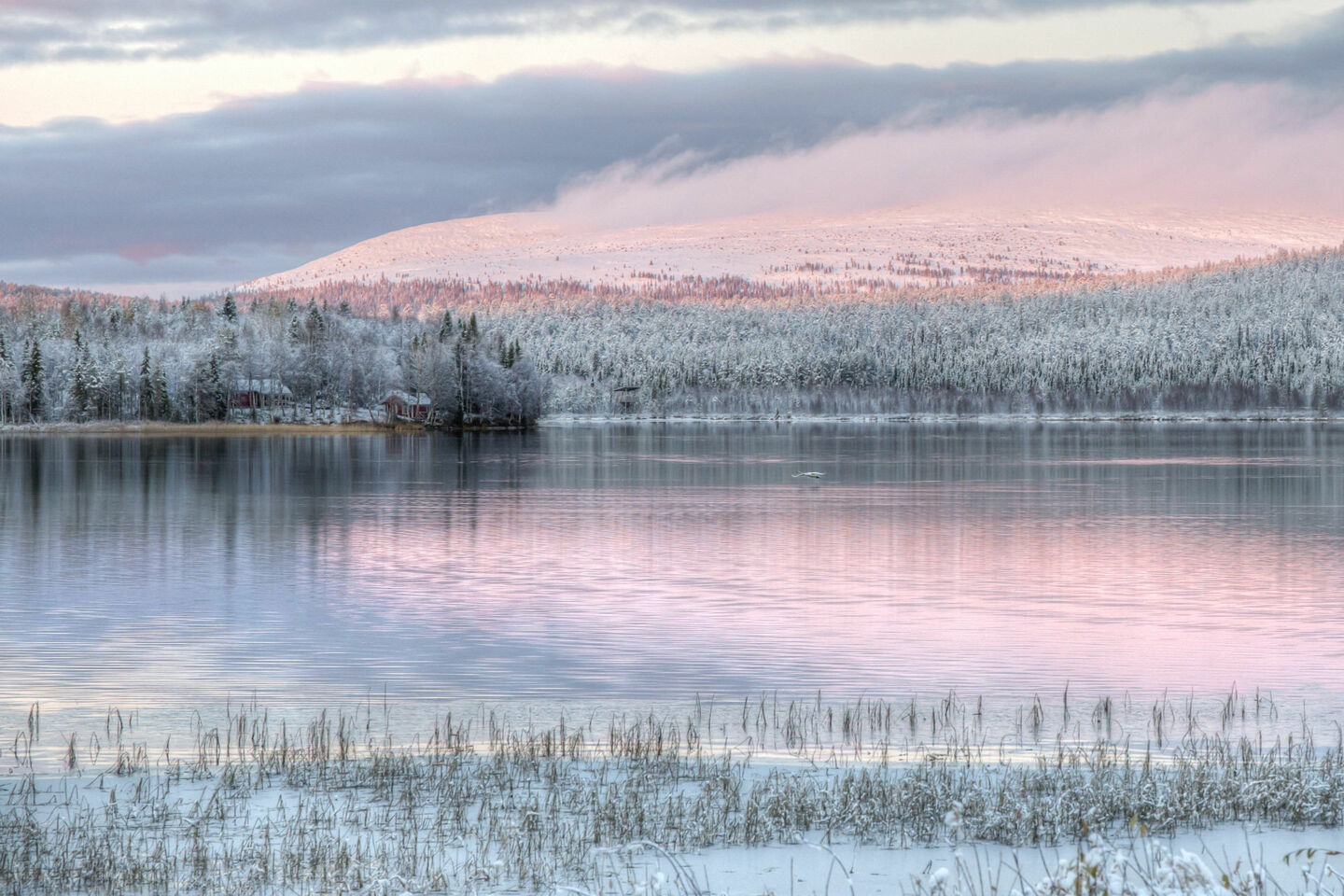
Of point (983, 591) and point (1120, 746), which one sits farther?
point (983, 591)

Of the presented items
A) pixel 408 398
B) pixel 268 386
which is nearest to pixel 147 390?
pixel 268 386

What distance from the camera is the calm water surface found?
2189 centimetres

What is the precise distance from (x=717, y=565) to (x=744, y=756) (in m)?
21.8

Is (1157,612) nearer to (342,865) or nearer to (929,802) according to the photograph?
(929,802)

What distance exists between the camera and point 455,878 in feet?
34.1

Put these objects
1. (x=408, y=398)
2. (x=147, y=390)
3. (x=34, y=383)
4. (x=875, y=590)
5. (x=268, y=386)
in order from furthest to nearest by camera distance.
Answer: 1. (x=268, y=386)
2. (x=408, y=398)
3. (x=147, y=390)
4. (x=34, y=383)
5. (x=875, y=590)

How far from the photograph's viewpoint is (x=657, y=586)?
109ft

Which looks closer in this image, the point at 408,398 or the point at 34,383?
the point at 34,383

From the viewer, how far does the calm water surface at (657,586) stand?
2189cm

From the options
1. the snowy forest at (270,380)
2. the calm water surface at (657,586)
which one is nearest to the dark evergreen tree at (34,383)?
the snowy forest at (270,380)

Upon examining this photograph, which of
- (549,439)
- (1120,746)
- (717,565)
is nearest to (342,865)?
(1120,746)

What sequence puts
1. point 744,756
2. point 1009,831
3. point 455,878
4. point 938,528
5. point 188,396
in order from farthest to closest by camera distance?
1. point 188,396
2. point 938,528
3. point 744,756
4. point 1009,831
5. point 455,878

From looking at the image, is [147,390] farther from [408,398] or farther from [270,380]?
[408,398]

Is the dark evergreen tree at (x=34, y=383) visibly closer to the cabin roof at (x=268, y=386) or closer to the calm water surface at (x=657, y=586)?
the cabin roof at (x=268, y=386)
